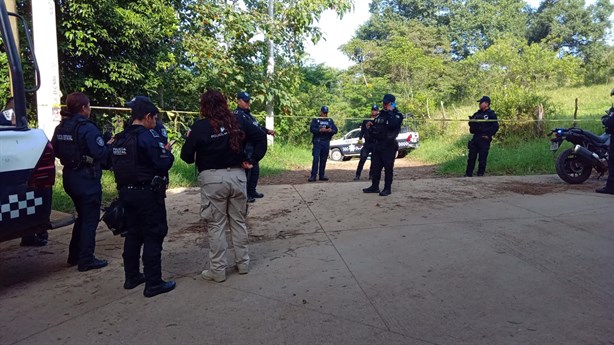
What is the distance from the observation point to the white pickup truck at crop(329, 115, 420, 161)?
728 inches

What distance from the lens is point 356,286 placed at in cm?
369

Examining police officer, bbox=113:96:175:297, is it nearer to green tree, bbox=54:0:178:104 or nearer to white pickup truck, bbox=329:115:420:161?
green tree, bbox=54:0:178:104

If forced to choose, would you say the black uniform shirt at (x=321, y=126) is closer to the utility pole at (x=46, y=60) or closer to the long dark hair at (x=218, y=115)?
the utility pole at (x=46, y=60)

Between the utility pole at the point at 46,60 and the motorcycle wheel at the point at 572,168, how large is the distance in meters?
9.23

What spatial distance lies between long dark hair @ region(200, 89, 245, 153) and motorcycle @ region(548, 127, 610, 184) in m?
7.09

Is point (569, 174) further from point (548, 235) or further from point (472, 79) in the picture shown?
point (472, 79)

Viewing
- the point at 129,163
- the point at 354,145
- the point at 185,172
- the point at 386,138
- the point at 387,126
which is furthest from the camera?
the point at 354,145

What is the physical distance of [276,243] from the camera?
5027 mm

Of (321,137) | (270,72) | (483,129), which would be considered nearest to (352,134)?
(270,72)

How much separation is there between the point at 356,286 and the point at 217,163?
1584 mm

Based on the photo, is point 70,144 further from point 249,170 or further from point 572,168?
point 572,168

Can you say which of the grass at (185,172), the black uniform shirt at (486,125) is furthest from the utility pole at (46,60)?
the black uniform shirt at (486,125)

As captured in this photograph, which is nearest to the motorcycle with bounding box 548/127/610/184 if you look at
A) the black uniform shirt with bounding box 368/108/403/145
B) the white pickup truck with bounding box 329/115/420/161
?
the black uniform shirt with bounding box 368/108/403/145

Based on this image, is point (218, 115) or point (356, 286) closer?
point (356, 286)
